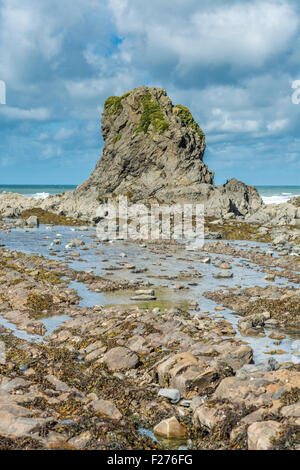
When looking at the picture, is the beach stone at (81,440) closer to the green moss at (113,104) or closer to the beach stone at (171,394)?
the beach stone at (171,394)

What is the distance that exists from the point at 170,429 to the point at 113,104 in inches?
3607

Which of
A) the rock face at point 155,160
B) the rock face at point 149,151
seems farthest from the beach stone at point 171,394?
the rock face at point 149,151

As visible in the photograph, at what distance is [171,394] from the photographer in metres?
11.9

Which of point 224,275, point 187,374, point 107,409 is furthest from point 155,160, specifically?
point 107,409

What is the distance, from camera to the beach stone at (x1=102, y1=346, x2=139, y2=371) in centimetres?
1433

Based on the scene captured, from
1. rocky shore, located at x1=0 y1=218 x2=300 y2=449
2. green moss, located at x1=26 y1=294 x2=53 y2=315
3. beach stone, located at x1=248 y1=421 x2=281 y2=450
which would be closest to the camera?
beach stone, located at x1=248 y1=421 x2=281 y2=450

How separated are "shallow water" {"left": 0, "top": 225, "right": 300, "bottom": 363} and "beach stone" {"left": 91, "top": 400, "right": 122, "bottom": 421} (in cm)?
657

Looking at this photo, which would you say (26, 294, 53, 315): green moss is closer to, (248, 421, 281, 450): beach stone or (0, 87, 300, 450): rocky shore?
(0, 87, 300, 450): rocky shore

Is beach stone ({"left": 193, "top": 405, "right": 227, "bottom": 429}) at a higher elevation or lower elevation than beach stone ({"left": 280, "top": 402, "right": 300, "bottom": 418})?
lower

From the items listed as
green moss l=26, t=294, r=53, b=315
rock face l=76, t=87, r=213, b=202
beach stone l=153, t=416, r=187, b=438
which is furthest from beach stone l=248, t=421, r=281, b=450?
rock face l=76, t=87, r=213, b=202

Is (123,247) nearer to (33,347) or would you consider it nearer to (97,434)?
(33,347)

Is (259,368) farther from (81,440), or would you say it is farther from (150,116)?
(150,116)

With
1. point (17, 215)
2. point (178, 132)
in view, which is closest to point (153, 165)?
point (178, 132)
